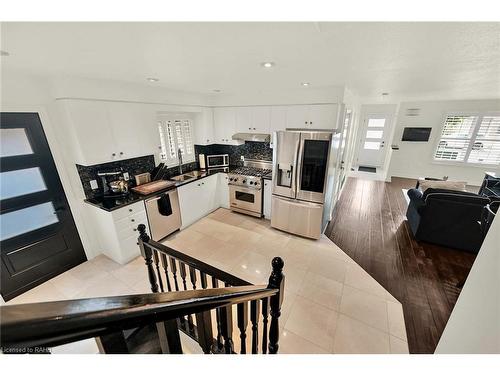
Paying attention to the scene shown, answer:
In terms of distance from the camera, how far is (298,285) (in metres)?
2.60

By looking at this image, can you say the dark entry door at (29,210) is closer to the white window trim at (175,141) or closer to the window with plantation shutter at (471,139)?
the white window trim at (175,141)

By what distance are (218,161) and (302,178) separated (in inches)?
82.9

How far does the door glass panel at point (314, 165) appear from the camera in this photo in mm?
3110

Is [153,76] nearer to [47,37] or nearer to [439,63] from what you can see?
[47,37]

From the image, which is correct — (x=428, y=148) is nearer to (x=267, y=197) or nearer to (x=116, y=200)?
(x=267, y=197)

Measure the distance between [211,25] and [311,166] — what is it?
251 cm

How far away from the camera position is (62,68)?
194 centimetres

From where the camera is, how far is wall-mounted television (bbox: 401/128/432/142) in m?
6.33

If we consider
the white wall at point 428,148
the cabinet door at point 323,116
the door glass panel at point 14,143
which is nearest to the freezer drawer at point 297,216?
the cabinet door at point 323,116

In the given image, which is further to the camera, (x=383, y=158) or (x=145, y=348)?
(x=383, y=158)

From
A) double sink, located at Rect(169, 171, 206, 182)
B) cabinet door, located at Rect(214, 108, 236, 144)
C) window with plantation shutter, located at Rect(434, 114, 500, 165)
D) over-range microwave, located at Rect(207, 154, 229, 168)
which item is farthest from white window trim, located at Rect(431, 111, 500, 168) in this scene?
double sink, located at Rect(169, 171, 206, 182)

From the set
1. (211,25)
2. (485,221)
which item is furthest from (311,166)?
(211,25)

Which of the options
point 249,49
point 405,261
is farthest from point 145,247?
point 405,261
